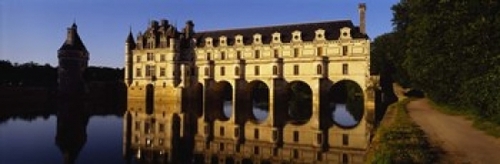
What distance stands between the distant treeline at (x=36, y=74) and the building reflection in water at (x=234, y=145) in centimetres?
4161

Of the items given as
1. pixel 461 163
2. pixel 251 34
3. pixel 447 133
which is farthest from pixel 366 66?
pixel 461 163

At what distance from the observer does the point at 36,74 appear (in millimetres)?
74000

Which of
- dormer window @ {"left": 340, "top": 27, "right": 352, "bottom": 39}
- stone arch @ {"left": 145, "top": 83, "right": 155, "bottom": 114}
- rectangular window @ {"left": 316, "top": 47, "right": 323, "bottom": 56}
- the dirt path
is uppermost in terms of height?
dormer window @ {"left": 340, "top": 27, "right": 352, "bottom": 39}

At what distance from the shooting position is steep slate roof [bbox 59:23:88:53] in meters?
67.1

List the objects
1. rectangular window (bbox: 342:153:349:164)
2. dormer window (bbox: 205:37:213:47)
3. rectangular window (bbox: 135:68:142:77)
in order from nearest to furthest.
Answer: rectangular window (bbox: 342:153:349:164) < dormer window (bbox: 205:37:213:47) < rectangular window (bbox: 135:68:142:77)

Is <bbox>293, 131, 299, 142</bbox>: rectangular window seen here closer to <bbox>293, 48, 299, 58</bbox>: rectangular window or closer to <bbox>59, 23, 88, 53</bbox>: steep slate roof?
<bbox>293, 48, 299, 58</bbox>: rectangular window

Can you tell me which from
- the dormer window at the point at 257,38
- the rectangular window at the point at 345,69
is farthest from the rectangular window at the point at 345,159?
the dormer window at the point at 257,38

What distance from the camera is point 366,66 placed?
39594mm

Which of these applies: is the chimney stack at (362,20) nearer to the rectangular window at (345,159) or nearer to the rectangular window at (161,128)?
the rectangular window at (161,128)

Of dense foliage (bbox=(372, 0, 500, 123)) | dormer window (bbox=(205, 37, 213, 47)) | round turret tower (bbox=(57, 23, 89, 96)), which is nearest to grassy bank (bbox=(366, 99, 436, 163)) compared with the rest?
dense foliage (bbox=(372, 0, 500, 123))

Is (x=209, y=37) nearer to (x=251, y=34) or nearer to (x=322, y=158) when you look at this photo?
(x=251, y=34)

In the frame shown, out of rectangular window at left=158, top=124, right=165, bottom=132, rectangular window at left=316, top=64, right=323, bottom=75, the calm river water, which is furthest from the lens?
rectangular window at left=316, top=64, right=323, bottom=75

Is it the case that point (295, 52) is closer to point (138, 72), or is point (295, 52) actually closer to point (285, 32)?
point (285, 32)

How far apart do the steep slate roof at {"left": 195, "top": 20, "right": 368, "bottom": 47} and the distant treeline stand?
28442mm
